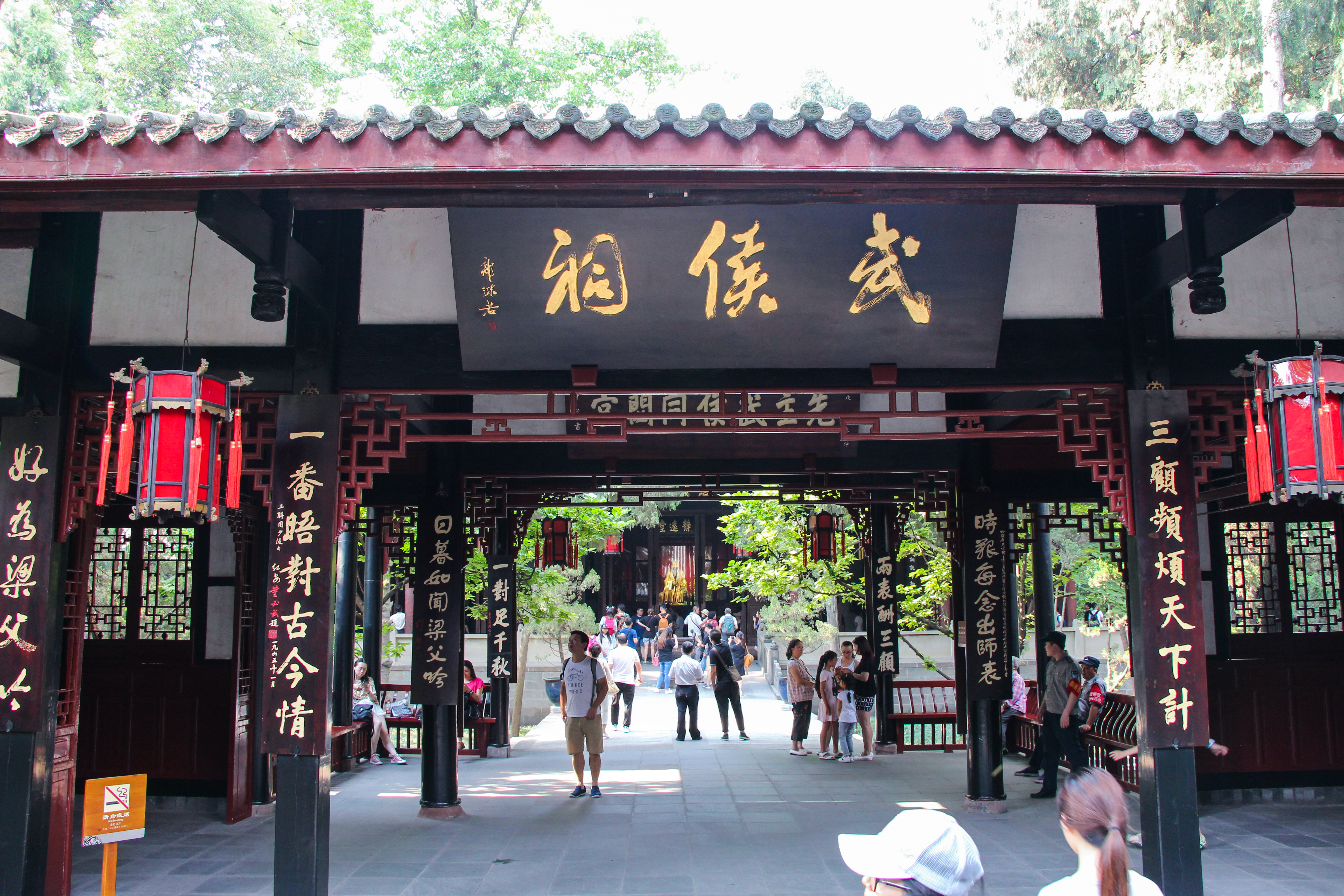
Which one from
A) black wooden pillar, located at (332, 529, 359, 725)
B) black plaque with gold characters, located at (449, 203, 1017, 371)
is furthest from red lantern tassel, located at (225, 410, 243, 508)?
black wooden pillar, located at (332, 529, 359, 725)

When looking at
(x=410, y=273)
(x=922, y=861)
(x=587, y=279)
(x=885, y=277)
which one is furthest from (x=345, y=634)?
(x=922, y=861)

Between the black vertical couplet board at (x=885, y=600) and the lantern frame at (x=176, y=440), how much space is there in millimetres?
9730

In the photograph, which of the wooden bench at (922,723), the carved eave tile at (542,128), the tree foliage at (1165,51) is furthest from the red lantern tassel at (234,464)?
the tree foliage at (1165,51)

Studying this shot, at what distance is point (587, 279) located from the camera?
17.4 ft

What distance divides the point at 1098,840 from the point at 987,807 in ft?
22.8

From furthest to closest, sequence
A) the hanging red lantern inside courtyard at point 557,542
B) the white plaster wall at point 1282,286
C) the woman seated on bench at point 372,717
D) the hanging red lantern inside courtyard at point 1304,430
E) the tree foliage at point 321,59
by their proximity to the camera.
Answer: the tree foliage at point 321,59 → the woman seated on bench at point 372,717 → the hanging red lantern inside courtyard at point 557,542 → the white plaster wall at point 1282,286 → the hanging red lantern inside courtyard at point 1304,430

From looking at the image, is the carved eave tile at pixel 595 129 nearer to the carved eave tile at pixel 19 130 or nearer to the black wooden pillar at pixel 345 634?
the carved eave tile at pixel 19 130

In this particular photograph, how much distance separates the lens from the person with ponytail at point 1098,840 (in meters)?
2.14

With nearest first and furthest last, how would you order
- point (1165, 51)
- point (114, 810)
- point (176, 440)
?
point (176, 440)
point (114, 810)
point (1165, 51)

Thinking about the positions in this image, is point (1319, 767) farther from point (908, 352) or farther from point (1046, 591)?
point (908, 352)

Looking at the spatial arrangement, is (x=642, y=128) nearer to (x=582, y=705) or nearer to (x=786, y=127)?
(x=786, y=127)

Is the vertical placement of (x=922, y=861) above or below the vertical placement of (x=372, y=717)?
above

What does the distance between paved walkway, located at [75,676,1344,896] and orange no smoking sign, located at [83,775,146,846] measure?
1772mm

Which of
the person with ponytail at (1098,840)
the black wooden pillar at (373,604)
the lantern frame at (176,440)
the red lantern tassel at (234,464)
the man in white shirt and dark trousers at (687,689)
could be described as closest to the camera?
the person with ponytail at (1098,840)
